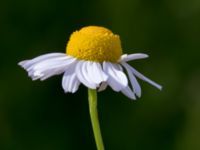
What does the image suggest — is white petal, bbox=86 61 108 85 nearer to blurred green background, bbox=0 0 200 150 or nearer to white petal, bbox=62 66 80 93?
white petal, bbox=62 66 80 93

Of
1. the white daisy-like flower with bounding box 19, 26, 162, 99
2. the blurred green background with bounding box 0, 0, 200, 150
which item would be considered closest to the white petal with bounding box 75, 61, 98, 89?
the white daisy-like flower with bounding box 19, 26, 162, 99

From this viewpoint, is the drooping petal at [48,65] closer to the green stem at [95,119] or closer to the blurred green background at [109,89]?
the green stem at [95,119]

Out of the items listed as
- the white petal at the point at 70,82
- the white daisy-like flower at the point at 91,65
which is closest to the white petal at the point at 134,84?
the white daisy-like flower at the point at 91,65

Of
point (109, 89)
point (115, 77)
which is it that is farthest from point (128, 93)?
point (109, 89)

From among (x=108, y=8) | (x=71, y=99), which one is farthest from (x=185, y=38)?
(x=71, y=99)

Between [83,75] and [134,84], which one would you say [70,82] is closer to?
[83,75]

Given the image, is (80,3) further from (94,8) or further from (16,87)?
(16,87)

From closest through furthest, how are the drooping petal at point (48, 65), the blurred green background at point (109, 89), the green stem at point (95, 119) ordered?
the green stem at point (95, 119) → the drooping petal at point (48, 65) → the blurred green background at point (109, 89)

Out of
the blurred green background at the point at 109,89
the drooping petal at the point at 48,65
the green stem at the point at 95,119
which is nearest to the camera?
the green stem at the point at 95,119
